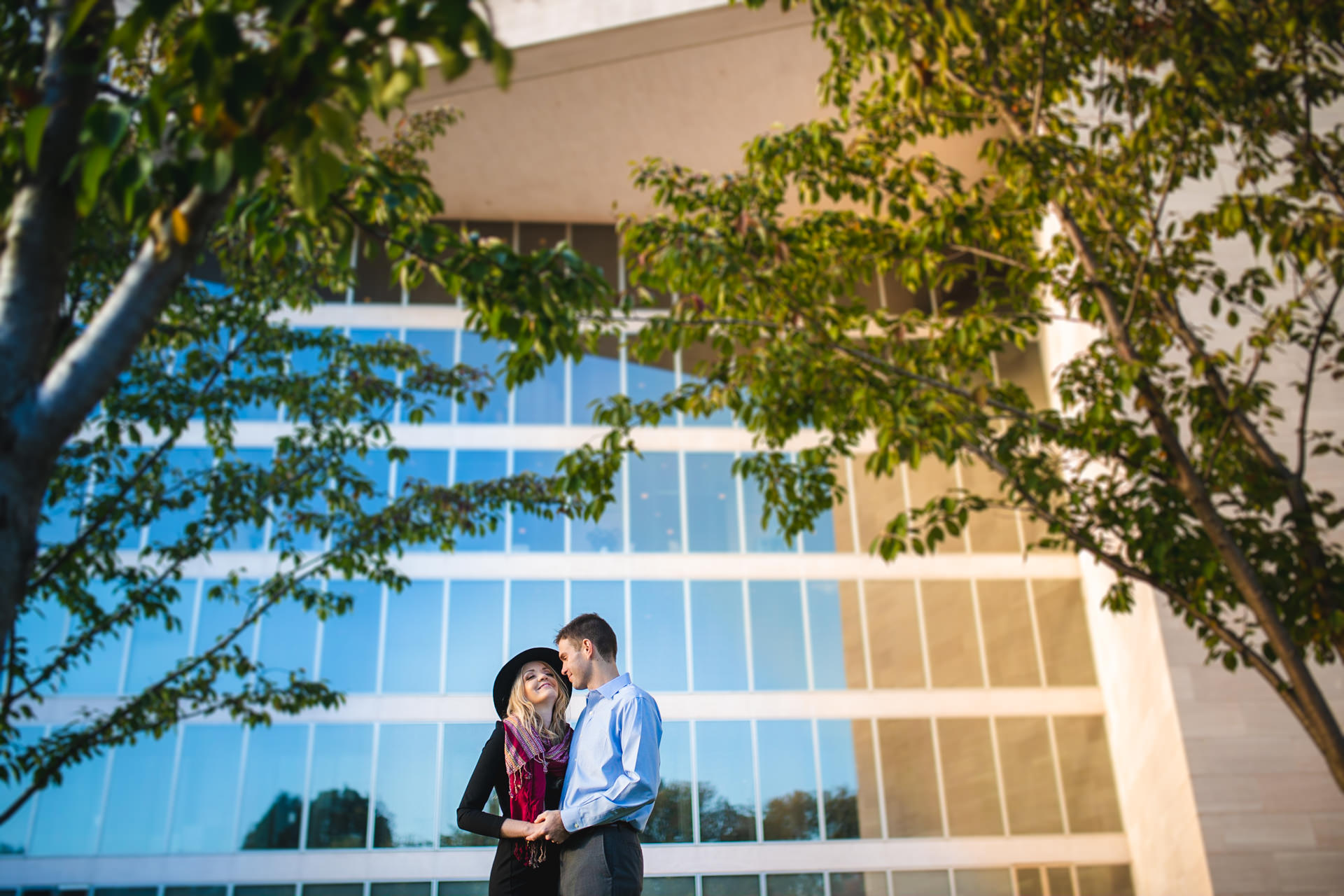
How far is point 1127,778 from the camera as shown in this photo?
59.8 feet

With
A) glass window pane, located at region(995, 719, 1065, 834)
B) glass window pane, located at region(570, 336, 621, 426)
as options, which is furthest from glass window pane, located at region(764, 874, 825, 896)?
glass window pane, located at region(570, 336, 621, 426)

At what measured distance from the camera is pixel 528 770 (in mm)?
3617

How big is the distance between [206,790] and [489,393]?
8792 mm

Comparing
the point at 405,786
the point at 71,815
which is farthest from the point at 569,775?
the point at 71,815

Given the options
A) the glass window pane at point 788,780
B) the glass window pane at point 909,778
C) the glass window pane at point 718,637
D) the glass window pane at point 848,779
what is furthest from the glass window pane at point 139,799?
the glass window pane at point 909,778

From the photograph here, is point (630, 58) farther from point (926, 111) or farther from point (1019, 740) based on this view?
point (1019, 740)

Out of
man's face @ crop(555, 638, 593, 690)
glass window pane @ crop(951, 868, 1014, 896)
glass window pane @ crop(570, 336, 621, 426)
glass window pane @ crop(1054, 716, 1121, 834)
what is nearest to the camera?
man's face @ crop(555, 638, 593, 690)

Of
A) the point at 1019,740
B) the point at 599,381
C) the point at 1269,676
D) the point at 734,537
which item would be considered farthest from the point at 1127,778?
the point at 1269,676

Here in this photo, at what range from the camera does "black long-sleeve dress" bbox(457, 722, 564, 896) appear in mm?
3523

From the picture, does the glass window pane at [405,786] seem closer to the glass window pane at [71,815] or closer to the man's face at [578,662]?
the glass window pane at [71,815]

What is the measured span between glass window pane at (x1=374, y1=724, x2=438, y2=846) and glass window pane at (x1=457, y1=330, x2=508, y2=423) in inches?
238

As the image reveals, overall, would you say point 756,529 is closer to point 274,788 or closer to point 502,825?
point 274,788

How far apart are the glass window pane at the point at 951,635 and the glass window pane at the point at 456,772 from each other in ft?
27.7

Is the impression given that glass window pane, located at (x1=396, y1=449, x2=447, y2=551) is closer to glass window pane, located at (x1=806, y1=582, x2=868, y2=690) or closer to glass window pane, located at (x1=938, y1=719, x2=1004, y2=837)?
glass window pane, located at (x1=806, y1=582, x2=868, y2=690)
